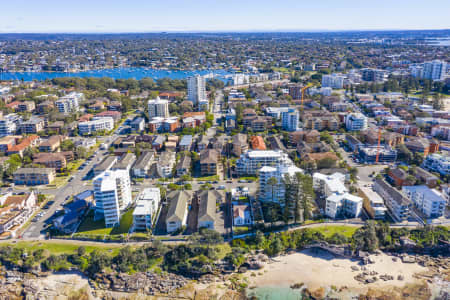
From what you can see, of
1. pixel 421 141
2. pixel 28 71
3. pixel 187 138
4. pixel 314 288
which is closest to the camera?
pixel 314 288

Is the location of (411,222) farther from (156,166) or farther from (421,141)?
(156,166)

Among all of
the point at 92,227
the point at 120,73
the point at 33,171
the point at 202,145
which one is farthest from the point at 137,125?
the point at 120,73

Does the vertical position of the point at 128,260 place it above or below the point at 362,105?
below

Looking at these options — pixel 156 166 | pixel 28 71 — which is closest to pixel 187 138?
pixel 156 166

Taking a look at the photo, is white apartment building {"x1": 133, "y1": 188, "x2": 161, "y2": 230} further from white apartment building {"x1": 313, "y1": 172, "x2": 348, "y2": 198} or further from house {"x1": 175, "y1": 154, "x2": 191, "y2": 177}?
white apartment building {"x1": 313, "y1": 172, "x2": 348, "y2": 198}

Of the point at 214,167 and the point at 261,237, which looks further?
the point at 214,167

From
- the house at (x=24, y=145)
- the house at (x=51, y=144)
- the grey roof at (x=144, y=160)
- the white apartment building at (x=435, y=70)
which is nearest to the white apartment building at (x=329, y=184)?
the grey roof at (x=144, y=160)

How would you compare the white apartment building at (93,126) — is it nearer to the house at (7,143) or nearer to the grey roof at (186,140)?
the house at (7,143)

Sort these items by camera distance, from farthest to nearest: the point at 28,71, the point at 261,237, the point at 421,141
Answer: the point at 28,71
the point at 421,141
the point at 261,237
